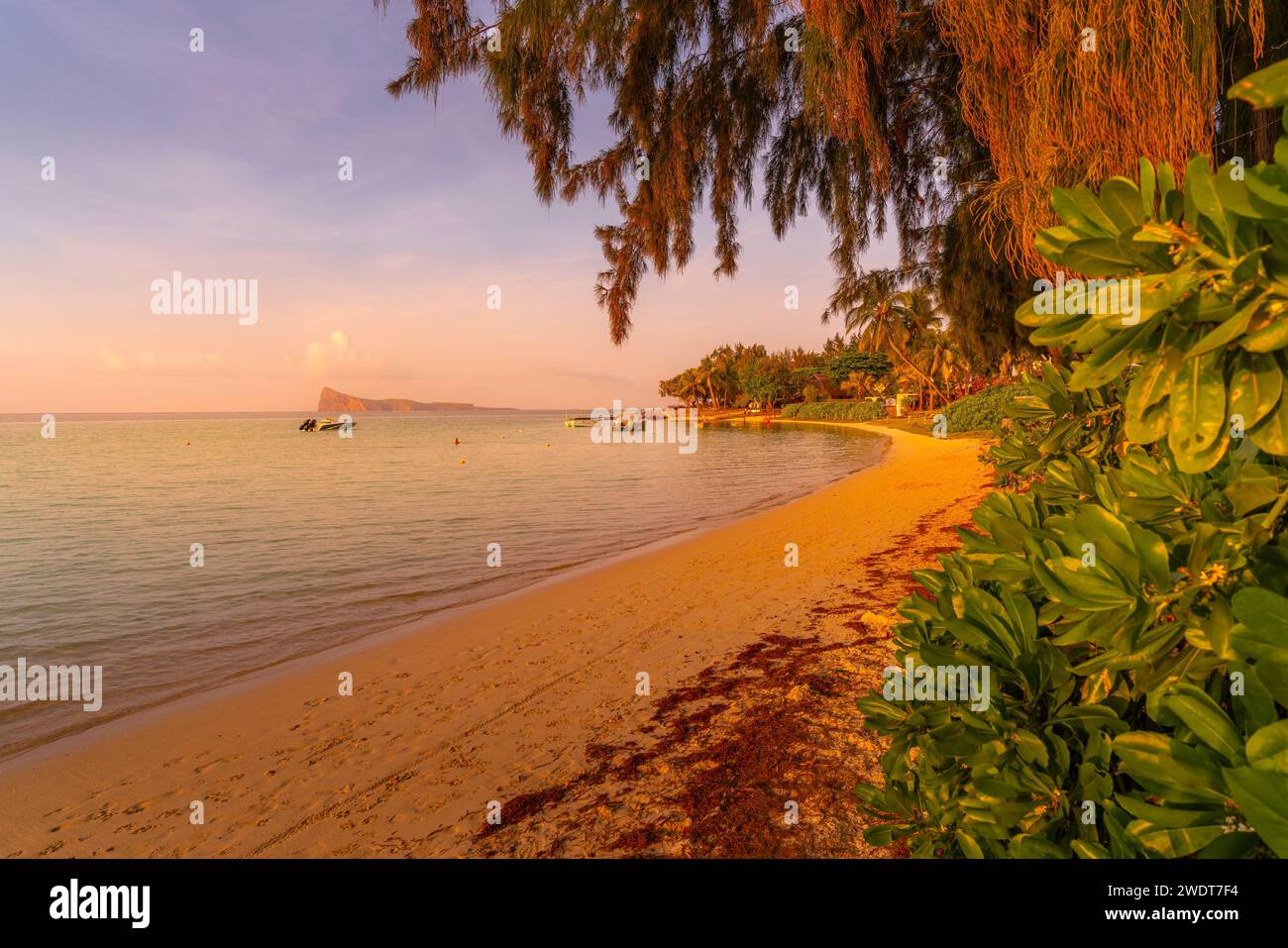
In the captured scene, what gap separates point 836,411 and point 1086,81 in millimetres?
70647

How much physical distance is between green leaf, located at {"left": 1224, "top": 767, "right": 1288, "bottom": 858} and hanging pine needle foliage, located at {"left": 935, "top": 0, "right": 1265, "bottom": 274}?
7.62ft

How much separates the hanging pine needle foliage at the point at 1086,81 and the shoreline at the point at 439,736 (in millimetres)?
3573

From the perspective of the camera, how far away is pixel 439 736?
4496 mm

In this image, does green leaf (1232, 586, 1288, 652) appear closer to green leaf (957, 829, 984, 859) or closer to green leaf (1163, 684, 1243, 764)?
green leaf (1163, 684, 1243, 764)

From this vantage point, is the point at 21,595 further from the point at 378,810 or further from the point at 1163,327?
the point at 1163,327

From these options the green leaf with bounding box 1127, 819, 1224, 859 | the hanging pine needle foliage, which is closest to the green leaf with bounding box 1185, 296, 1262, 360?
the green leaf with bounding box 1127, 819, 1224, 859

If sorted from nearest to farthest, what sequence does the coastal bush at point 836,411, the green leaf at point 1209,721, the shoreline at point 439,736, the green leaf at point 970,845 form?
the green leaf at point 1209,721
the green leaf at point 970,845
the shoreline at point 439,736
the coastal bush at point 836,411

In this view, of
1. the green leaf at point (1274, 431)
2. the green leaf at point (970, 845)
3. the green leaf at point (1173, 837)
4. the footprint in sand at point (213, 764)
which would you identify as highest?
the green leaf at point (1274, 431)

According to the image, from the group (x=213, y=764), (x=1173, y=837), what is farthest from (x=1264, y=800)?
(x=213, y=764)

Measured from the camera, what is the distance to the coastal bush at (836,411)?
63.1 metres

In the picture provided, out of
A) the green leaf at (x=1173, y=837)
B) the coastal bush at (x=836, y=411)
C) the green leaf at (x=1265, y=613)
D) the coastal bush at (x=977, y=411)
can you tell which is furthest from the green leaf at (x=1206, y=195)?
the coastal bush at (x=836, y=411)

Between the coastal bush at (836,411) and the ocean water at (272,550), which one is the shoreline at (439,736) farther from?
the coastal bush at (836,411)
